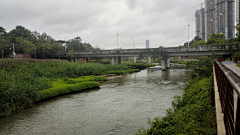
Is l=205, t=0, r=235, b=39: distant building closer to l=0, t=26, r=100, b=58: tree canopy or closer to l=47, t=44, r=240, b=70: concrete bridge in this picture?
l=47, t=44, r=240, b=70: concrete bridge

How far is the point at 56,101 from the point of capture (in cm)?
1752

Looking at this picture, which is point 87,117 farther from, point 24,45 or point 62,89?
point 24,45

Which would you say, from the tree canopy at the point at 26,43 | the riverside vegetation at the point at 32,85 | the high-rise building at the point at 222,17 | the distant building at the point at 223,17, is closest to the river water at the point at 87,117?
the riverside vegetation at the point at 32,85

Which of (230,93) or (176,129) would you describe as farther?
(176,129)

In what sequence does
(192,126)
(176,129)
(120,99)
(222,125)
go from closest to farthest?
(222,125) → (192,126) → (176,129) → (120,99)

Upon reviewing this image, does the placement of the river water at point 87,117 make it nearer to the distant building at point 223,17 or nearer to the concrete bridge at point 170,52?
the concrete bridge at point 170,52

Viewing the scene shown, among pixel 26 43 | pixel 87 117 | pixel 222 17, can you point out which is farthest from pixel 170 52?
pixel 222 17

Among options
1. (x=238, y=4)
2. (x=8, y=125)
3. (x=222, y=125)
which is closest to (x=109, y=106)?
(x=8, y=125)

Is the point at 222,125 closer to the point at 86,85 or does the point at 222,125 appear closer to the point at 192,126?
the point at 192,126

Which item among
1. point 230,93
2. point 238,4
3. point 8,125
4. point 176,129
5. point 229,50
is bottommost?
point 8,125

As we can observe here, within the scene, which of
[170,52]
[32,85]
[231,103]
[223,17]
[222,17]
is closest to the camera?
[231,103]

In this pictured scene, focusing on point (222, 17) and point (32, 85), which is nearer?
point (32, 85)

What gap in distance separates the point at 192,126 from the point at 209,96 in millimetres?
3237

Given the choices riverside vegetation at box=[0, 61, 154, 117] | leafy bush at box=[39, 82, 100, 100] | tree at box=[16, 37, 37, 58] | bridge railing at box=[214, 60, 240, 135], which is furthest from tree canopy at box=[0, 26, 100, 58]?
bridge railing at box=[214, 60, 240, 135]
